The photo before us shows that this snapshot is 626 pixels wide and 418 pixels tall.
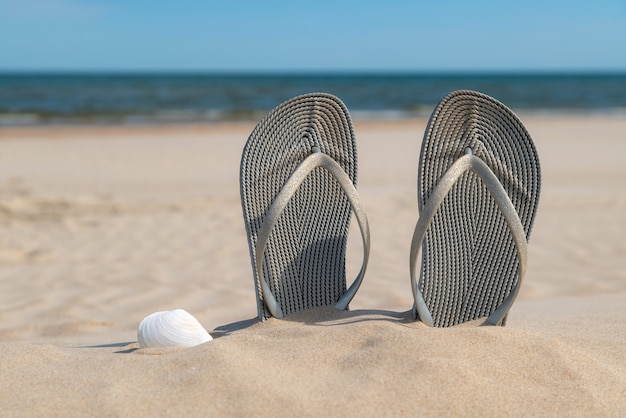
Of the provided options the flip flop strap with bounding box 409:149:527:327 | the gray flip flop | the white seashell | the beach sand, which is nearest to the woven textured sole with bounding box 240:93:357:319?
the gray flip flop

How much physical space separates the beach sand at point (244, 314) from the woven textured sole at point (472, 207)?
0.24m

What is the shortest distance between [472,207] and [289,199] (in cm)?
79

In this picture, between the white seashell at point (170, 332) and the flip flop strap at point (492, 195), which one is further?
the white seashell at point (170, 332)

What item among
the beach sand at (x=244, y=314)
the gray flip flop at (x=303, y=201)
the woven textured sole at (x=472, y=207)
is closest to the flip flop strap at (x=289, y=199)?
the gray flip flop at (x=303, y=201)

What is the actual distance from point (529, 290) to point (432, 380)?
2382 mm

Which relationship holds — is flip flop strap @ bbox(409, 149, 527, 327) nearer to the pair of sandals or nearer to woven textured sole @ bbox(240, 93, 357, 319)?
the pair of sandals

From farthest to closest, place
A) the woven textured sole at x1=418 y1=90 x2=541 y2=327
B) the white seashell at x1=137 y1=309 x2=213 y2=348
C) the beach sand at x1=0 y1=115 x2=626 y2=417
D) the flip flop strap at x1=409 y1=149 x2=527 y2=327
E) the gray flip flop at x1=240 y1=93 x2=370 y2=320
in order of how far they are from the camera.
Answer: the gray flip flop at x1=240 y1=93 x2=370 y2=320
the woven textured sole at x1=418 y1=90 x2=541 y2=327
the white seashell at x1=137 y1=309 x2=213 y2=348
the flip flop strap at x1=409 y1=149 x2=527 y2=327
the beach sand at x1=0 y1=115 x2=626 y2=417

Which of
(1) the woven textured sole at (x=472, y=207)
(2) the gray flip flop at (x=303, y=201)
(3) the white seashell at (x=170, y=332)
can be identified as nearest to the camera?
(3) the white seashell at (x=170, y=332)

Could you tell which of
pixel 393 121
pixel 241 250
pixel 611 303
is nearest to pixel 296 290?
pixel 611 303

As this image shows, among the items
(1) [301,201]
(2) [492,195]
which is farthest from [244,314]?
(2) [492,195]

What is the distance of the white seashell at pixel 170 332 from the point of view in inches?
107

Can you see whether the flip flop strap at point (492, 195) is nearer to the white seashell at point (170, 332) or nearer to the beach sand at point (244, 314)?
the beach sand at point (244, 314)

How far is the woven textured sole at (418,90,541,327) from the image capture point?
2.84m

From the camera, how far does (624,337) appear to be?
288 cm
